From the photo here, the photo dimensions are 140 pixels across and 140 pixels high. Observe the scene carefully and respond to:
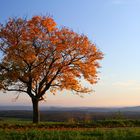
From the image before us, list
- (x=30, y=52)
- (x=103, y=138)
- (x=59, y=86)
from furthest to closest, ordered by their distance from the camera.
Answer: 1. (x=59, y=86)
2. (x=30, y=52)
3. (x=103, y=138)

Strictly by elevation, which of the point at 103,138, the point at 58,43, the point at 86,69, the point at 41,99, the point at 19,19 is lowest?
the point at 103,138

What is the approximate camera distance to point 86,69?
45.6 meters

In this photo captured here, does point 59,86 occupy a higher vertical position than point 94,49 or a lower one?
lower

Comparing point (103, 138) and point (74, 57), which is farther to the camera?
point (74, 57)

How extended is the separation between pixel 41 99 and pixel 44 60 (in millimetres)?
4603

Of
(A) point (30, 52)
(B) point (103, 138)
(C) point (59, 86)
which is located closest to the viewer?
(B) point (103, 138)

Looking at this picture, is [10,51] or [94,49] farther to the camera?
[94,49]

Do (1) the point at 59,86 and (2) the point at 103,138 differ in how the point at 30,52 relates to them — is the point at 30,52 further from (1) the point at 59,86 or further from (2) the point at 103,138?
(2) the point at 103,138

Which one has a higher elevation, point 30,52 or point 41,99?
point 30,52

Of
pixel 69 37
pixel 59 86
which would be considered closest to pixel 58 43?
pixel 69 37

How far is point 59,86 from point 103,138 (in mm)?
24109

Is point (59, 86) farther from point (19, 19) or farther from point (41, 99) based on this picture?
point (19, 19)

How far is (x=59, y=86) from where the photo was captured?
149ft

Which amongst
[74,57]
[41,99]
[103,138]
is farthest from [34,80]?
[103,138]
